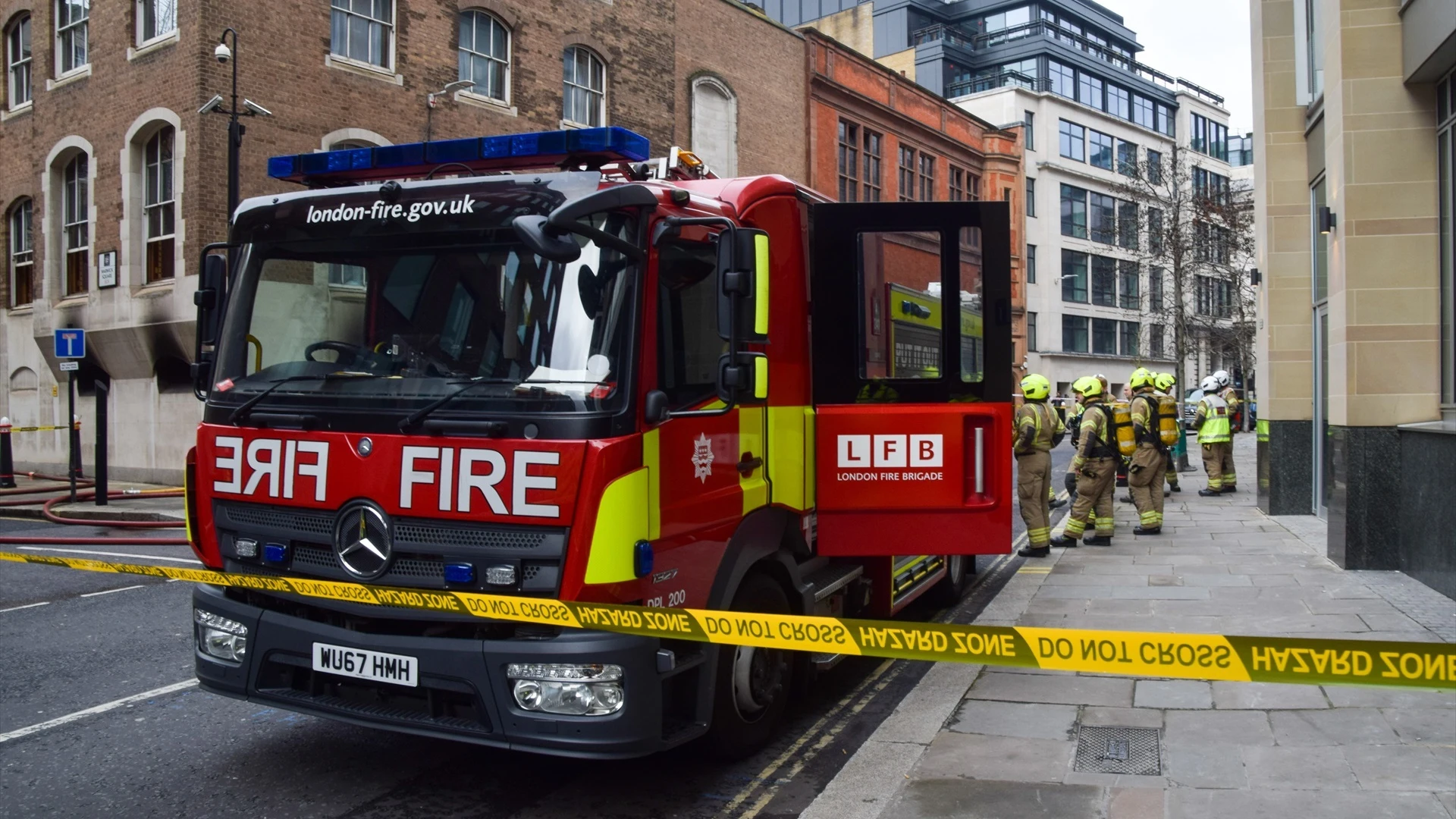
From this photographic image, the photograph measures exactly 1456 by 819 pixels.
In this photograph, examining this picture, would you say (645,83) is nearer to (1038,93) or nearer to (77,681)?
(77,681)

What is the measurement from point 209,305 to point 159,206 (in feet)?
58.0

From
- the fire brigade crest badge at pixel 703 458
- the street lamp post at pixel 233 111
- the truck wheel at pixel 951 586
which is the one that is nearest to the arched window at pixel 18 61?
the street lamp post at pixel 233 111

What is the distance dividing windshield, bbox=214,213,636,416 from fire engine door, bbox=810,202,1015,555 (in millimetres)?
1830

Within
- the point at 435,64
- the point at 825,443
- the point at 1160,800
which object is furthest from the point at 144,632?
the point at 435,64

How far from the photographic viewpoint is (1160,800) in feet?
14.4

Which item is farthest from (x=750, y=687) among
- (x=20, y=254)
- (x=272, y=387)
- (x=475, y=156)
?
(x=20, y=254)

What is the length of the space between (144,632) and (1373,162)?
9994mm

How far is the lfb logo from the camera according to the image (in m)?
5.94

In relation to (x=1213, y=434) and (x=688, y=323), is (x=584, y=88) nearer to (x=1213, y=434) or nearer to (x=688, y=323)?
(x=1213, y=434)

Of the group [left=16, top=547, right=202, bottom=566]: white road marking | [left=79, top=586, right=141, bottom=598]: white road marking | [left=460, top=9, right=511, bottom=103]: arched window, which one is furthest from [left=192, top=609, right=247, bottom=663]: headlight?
[left=460, top=9, right=511, bottom=103]: arched window

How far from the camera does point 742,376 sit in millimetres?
4406

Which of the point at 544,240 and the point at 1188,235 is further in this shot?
the point at 1188,235

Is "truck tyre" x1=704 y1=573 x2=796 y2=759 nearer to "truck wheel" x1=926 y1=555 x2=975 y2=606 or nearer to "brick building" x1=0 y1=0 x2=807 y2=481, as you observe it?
"truck wheel" x1=926 y1=555 x2=975 y2=606

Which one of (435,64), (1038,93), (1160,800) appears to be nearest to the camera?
(1160,800)
